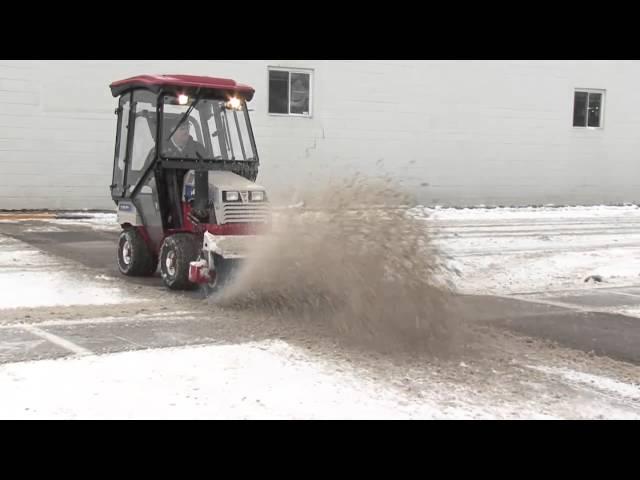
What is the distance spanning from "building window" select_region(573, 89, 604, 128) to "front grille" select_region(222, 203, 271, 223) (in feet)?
59.0

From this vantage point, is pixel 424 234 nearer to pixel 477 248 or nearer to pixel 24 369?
pixel 24 369

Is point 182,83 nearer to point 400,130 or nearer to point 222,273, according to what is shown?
point 222,273

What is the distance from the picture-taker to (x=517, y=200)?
74.5ft

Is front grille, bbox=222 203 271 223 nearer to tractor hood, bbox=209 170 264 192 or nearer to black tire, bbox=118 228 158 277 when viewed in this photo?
tractor hood, bbox=209 170 264 192

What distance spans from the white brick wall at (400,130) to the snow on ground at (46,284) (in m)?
7.10

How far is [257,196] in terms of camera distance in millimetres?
7988

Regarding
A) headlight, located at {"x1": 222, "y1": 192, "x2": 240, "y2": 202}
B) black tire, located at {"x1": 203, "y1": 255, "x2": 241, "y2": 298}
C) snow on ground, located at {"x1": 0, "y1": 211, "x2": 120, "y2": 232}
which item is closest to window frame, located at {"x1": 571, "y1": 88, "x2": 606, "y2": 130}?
snow on ground, located at {"x1": 0, "y1": 211, "x2": 120, "y2": 232}

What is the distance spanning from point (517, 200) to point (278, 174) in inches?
302

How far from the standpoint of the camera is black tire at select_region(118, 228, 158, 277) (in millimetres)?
9195

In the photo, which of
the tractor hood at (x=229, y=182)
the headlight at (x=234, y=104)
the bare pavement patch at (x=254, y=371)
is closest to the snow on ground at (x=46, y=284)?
the bare pavement patch at (x=254, y=371)

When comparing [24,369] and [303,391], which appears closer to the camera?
[303,391]

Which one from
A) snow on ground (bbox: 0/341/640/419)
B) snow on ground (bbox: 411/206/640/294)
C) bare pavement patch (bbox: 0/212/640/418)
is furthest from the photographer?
snow on ground (bbox: 411/206/640/294)

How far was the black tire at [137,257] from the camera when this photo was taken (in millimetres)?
9195
